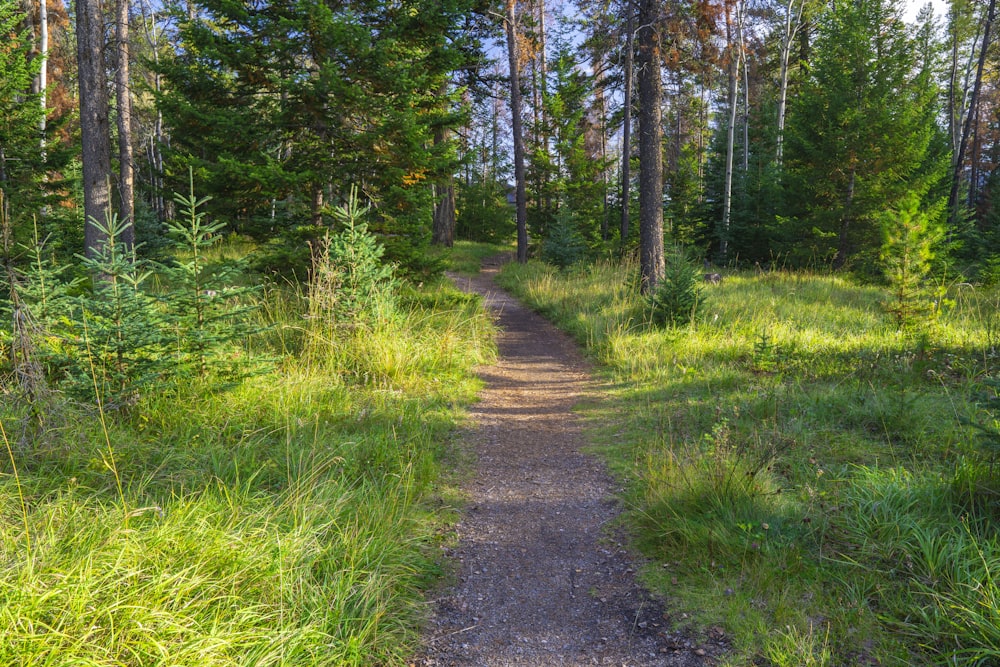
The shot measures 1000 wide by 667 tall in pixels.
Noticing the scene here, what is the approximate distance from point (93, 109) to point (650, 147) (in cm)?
906

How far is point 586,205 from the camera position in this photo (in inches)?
917

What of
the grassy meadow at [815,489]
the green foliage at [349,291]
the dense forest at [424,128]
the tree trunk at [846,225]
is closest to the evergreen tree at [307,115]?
the dense forest at [424,128]

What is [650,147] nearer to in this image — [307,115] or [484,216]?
[307,115]

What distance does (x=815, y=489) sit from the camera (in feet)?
11.6

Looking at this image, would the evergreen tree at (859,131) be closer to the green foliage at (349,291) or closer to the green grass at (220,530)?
the green foliage at (349,291)

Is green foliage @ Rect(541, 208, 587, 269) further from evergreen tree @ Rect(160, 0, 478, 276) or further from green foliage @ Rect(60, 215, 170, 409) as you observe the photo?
green foliage @ Rect(60, 215, 170, 409)

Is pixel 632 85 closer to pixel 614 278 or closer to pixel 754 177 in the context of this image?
pixel 614 278

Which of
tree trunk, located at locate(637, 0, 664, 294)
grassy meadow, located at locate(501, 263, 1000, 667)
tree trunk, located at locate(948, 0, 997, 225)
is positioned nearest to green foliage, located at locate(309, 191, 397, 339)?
grassy meadow, located at locate(501, 263, 1000, 667)

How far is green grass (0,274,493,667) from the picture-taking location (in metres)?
2.05

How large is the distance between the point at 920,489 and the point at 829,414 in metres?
1.98

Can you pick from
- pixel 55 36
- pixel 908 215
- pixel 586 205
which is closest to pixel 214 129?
pixel 908 215

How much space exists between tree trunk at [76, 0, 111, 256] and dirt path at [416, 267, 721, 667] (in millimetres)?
7655

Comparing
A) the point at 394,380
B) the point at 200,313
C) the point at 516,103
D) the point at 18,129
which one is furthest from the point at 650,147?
the point at 18,129

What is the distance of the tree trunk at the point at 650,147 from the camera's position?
938 centimetres
